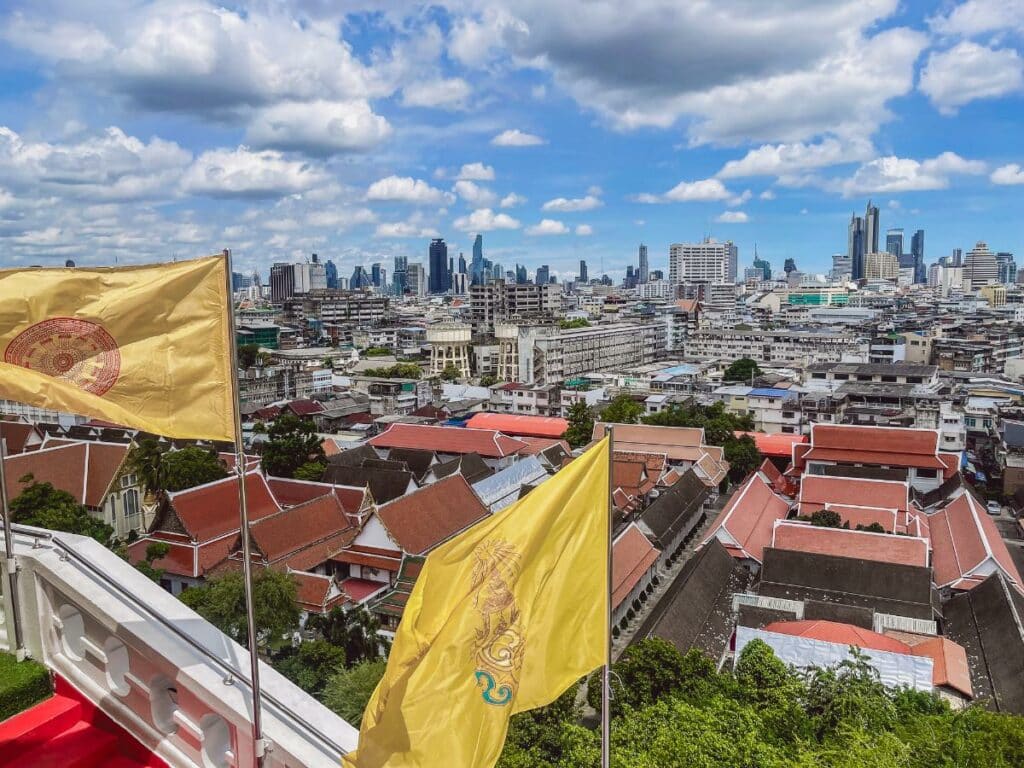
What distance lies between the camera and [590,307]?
11694 cm

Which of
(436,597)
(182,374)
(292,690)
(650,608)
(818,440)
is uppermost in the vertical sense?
(182,374)

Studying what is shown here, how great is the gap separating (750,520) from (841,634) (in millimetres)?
8307

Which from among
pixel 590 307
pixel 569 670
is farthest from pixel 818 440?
pixel 590 307

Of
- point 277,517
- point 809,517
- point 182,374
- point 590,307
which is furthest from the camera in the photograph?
point 590,307

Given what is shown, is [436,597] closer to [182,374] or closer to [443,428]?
[182,374]

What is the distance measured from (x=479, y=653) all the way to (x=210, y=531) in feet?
58.3

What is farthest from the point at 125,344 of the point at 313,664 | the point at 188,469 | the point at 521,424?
the point at 521,424

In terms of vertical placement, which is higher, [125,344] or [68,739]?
[125,344]

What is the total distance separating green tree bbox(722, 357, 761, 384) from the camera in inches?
2122

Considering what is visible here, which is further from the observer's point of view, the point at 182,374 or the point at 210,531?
the point at 210,531

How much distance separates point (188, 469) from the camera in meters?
23.4

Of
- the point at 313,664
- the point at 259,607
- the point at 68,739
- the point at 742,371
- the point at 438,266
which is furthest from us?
the point at 438,266

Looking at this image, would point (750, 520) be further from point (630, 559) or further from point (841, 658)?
point (841, 658)

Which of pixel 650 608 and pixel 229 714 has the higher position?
pixel 229 714
